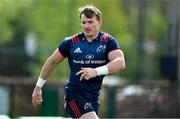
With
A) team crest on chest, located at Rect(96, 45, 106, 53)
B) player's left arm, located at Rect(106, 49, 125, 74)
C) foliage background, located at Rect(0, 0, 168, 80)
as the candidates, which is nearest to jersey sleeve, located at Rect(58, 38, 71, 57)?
team crest on chest, located at Rect(96, 45, 106, 53)

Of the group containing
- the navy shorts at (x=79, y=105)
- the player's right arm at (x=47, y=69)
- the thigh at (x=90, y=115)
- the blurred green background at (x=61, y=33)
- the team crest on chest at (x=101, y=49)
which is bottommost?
the blurred green background at (x=61, y=33)

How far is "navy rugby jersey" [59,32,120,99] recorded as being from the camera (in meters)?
11.2

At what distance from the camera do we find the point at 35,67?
5397cm

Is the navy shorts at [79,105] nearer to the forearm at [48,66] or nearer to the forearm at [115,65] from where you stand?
Result: the forearm at [48,66]

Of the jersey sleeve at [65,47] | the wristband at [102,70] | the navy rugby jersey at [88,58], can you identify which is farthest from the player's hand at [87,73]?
the jersey sleeve at [65,47]

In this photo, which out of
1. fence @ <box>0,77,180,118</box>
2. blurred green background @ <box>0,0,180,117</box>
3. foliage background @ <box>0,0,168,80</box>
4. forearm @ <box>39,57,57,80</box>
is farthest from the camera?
blurred green background @ <box>0,0,180,117</box>

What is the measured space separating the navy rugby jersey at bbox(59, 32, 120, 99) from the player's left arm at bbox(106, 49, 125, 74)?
0.26 ft

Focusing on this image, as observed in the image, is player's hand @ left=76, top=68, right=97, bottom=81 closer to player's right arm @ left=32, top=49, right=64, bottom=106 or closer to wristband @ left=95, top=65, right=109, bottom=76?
wristband @ left=95, top=65, right=109, bottom=76

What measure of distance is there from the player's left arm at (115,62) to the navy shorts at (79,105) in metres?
0.59

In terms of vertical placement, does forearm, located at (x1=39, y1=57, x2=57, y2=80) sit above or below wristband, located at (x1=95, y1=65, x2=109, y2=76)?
below

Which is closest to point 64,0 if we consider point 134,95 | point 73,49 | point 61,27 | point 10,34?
point 61,27

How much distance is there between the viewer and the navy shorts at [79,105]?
37.1 ft

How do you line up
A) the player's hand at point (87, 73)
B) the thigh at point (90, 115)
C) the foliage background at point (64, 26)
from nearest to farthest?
the player's hand at point (87, 73) → the thigh at point (90, 115) → the foliage background at point (64, 26)

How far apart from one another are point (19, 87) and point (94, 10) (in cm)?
1144
